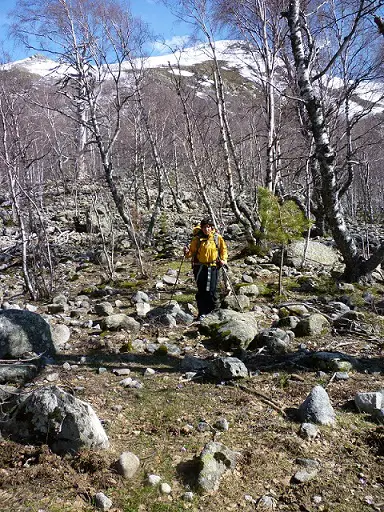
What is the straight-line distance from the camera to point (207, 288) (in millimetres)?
7930

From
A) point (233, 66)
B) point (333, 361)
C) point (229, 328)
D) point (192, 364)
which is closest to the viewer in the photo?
point (333, 361)

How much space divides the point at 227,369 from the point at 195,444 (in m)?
1.41

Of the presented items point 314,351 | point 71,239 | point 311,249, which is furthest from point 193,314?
point 71,239

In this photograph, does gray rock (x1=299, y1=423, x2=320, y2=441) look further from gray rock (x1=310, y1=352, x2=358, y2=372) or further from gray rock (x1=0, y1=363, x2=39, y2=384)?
gray rock (x1=0, y1=363, x2=39, y2=384)

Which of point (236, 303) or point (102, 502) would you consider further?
point (236, 303)

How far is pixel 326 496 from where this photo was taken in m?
3.16

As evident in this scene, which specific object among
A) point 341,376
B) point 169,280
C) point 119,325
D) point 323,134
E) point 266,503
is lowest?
point 266,503

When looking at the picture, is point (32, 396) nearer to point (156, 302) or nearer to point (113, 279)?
point (156, 302)

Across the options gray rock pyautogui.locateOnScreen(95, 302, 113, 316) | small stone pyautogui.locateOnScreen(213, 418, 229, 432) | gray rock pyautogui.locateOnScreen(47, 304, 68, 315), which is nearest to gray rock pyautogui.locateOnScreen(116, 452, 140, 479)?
small stone pyautogui.locateOnScreen(213, 418, 229, 432)

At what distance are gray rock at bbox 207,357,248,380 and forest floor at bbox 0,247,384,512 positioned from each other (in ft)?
0.39

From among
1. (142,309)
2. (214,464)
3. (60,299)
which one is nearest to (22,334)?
(142,309)

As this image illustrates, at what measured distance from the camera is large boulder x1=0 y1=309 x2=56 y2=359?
5.35 metres

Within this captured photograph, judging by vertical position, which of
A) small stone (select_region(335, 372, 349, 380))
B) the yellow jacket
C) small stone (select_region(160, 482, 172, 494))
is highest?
the yellow jacket

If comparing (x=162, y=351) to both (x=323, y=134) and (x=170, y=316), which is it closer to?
(x=170, y=316)
